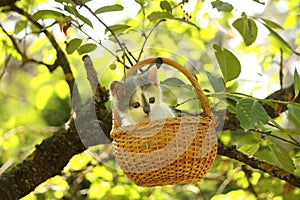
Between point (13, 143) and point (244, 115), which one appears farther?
point (13, 143)

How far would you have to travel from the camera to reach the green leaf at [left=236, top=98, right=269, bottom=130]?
1140mm

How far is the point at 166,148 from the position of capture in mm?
1188

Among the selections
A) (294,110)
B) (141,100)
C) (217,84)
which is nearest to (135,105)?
(141,100)

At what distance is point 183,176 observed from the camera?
1245mm

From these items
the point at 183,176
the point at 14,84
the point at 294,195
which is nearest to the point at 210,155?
the point at 183,176

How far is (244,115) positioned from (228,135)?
124 cm

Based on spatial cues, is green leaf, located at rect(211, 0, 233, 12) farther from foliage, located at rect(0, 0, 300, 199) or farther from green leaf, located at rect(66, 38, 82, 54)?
A: green leaf, located at rect(66, 38, 82, 54)

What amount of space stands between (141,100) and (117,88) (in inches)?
4.2

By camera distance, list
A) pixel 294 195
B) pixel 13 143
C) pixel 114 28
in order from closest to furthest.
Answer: pixel 114 28, pixel 294 195, pixel 13 143

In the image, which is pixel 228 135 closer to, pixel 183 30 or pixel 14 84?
pixel 183 30

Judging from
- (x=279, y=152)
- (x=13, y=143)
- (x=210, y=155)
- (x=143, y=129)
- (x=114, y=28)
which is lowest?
(x=13, y=143)

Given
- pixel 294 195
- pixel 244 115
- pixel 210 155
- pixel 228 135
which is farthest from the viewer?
pixel 228 135

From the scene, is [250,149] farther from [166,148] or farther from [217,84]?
[166,148]

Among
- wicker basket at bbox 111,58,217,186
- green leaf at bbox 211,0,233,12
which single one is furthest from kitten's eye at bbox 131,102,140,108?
green leaf at bbox 211,0,233,12
